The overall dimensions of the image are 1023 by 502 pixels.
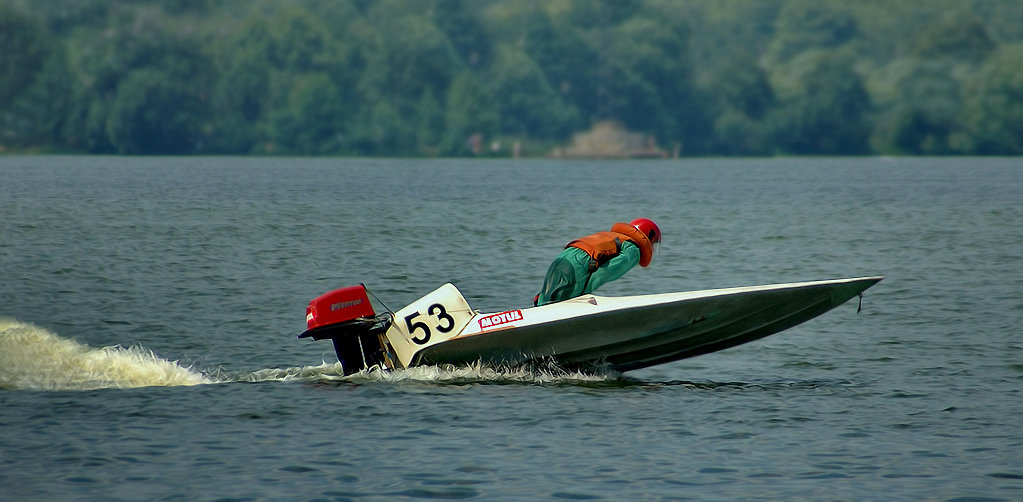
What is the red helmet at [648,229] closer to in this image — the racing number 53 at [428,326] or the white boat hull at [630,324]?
the white boat hull at [630,324]

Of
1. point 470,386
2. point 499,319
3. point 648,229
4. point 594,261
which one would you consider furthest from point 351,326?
point 648,229

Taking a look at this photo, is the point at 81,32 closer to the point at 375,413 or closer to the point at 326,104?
the point at 326,104

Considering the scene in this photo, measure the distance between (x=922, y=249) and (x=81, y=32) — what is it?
101168 mm

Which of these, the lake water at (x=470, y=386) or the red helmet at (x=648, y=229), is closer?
the lake water at (x=470, y=386)

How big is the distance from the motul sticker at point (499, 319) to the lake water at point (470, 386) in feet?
2.42

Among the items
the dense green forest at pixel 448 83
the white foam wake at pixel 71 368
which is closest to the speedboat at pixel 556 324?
the white foam wake at pixel 71 368

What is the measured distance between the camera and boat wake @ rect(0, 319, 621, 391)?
16.2 metres

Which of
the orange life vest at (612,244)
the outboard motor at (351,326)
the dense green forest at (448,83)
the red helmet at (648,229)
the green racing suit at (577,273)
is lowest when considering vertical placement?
the outboard motor at (351,326)

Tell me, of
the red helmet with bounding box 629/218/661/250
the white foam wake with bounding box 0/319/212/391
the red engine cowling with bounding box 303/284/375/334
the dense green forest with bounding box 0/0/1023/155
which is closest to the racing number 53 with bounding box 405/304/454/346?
the red engine cowling with bounding box 303/284/375/334

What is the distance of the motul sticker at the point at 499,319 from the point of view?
15.9m

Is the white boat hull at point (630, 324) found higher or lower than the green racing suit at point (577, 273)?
lower

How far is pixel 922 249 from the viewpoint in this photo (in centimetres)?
3716

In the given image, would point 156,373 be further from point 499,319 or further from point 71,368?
point 499,319

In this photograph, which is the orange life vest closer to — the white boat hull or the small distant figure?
the small distant figure
